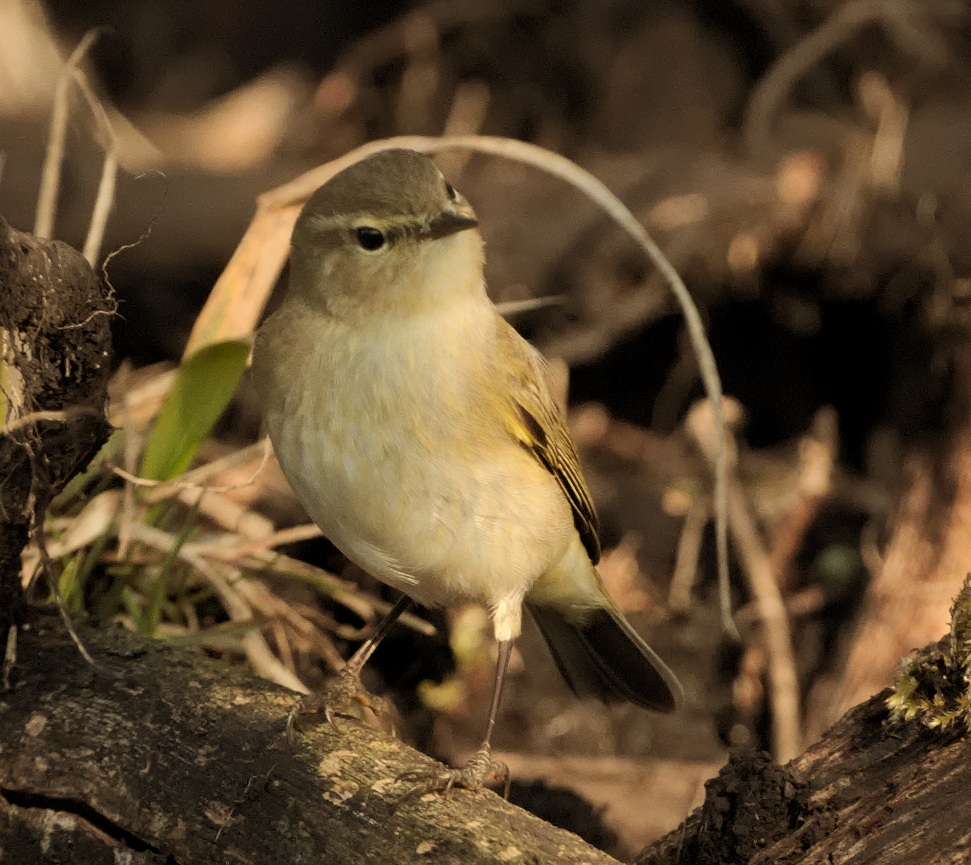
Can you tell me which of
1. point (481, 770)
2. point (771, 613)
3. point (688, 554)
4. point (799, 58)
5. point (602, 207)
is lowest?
point (481, 770)

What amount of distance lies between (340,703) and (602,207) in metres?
1.93

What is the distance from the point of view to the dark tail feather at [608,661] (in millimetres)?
3908

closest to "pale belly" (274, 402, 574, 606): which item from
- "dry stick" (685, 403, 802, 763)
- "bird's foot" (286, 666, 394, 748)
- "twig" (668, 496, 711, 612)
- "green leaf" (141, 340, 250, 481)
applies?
"bird's foot" (286, 666, 394, 748)

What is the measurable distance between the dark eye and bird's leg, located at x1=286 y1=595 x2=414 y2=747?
1.16 meters

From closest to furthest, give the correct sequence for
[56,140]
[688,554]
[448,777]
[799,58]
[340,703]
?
[448,777]
[340,703]
[56,140]
[688,554]
[799,58]

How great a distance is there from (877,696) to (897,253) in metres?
3.84

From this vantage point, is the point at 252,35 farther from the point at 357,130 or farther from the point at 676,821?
the point at 676,821

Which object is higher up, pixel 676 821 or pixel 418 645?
pixel 418 645

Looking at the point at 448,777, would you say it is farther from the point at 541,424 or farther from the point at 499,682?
the point at 541,424

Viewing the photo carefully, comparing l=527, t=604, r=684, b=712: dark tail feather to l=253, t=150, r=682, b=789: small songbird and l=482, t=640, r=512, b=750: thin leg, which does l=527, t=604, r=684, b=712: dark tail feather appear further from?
l=253, t=150, r=682, b=789: small songbird

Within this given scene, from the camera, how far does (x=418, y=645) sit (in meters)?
4.81

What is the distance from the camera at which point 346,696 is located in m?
3.24

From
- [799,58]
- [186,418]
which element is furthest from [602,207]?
[799,58]

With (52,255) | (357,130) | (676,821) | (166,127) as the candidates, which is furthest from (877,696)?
(166,127)
